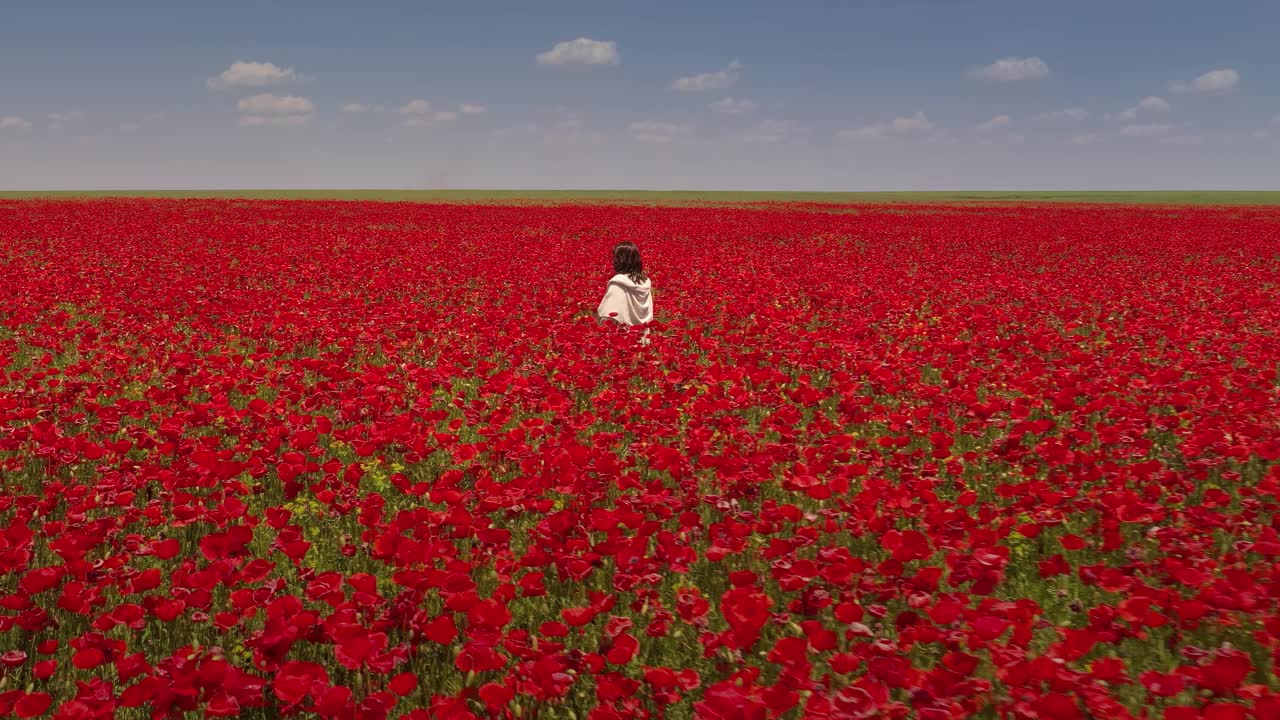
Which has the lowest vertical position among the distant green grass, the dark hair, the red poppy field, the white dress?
the red poppy field

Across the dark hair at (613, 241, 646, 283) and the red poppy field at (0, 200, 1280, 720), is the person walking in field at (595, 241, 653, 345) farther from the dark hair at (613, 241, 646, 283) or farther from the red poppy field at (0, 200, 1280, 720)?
the red poppy field at (0, 200, 1280, 720)

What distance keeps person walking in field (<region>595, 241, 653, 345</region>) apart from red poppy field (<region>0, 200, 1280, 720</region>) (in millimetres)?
840

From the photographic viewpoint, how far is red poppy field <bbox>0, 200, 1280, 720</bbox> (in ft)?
8.43

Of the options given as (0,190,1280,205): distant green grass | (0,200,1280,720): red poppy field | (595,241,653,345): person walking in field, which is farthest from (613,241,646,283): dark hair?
(0,190,1280,205): distant green grass

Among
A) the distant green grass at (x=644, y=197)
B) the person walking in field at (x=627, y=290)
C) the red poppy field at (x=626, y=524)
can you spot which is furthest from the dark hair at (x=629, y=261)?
the distant green grass at (x=644, y=197)

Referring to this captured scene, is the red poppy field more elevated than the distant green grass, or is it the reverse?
the distant green grass

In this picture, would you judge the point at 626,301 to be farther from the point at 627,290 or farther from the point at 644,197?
the point at 644,197

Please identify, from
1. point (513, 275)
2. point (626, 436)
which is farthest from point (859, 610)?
point (513, 275)

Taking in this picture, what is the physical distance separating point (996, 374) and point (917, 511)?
3.41 metres

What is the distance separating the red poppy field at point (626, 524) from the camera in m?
2.57

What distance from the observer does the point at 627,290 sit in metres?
9.93

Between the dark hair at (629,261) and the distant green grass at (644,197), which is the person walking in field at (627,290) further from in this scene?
the distant green grass at (644,197)

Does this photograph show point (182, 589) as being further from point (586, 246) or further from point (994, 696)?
point (586, 246)

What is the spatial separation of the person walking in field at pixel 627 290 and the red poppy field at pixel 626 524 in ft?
2.75
